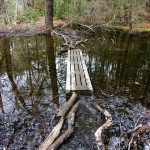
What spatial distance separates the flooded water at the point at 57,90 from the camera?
16.6 feet

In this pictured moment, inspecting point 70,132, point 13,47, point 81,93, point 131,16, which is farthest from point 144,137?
point 131,16

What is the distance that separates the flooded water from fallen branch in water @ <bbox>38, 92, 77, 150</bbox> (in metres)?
0.24

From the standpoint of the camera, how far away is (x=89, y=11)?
18781 mm

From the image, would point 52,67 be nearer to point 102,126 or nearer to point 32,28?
point 102,126

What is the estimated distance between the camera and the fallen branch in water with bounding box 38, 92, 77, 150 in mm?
4480

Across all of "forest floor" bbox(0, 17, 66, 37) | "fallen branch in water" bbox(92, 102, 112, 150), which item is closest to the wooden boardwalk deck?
"fallen branch in water" bbox(92, 102, 112, 150)

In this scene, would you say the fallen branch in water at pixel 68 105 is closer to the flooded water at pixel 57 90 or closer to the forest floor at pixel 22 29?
the flooded water at pixel 57 90

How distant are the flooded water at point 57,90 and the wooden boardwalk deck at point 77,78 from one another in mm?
271

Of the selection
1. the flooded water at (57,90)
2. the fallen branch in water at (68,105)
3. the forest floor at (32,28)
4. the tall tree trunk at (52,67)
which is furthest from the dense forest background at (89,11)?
the fallen branch in water at (68,105)

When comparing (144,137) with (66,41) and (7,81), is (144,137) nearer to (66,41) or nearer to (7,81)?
(7,81)

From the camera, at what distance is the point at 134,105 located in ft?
21.0

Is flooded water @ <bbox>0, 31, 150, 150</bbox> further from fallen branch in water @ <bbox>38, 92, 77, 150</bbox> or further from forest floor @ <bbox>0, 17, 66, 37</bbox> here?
forest floor @ <bbox>0, 17, 66, 37</bbox>

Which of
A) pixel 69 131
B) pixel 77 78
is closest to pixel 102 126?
pixel 69 131

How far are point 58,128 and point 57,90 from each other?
2256 mm
